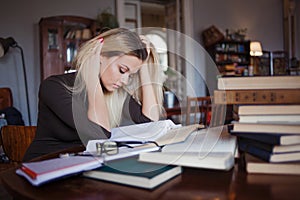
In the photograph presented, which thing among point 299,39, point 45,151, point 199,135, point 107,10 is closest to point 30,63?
point 107,10

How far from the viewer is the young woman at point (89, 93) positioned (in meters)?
1.07

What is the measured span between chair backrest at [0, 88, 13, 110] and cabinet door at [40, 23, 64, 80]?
1.47ft

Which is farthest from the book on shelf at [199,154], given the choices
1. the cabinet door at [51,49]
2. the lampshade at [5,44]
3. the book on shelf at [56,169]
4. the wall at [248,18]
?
the wall at [248,18]

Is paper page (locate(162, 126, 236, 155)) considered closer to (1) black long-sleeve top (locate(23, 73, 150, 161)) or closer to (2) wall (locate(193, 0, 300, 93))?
(1) black long-sleeve top (locate(23, 73, 150, 161))

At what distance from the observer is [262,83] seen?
2.30ft

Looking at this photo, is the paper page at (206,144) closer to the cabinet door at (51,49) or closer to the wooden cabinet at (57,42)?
the wooden cabinet at (57,42)

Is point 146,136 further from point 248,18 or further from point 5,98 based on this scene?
point 248,18

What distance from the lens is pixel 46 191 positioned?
593mm

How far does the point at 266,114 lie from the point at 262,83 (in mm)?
68

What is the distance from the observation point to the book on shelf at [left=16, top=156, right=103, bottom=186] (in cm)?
61

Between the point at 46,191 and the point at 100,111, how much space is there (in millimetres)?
498

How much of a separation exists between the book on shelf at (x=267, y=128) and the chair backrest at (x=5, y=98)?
3533 millimetres

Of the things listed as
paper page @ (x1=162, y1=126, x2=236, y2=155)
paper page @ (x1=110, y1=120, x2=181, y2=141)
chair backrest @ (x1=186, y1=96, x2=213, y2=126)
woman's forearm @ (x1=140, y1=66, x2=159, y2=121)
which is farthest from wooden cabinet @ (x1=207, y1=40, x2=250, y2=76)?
paper page @ (x1=162, y1=126, x2=236, y2=155)

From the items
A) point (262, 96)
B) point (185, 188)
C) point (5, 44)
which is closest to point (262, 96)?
point (262, 96)
